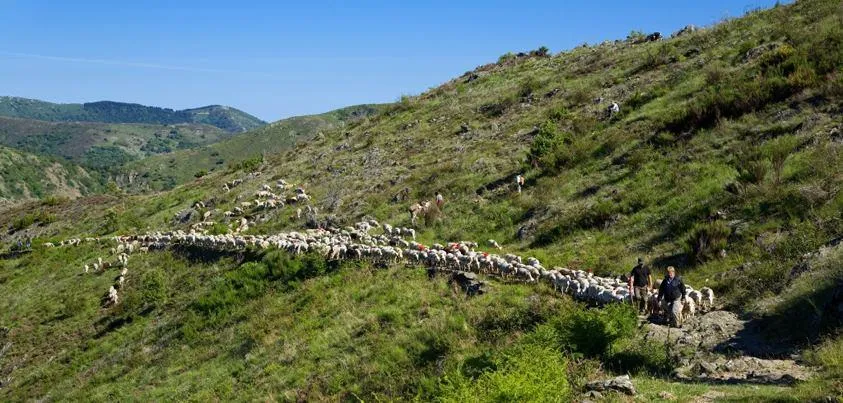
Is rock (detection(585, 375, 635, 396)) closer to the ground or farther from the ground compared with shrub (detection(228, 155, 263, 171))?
closer to the ground

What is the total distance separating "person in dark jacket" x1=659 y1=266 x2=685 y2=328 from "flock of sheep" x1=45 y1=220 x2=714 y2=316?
37 cm

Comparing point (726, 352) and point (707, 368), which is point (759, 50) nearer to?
point (726, 352)

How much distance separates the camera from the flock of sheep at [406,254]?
1560 cm

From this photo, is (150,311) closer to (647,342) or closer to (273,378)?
(273,378)

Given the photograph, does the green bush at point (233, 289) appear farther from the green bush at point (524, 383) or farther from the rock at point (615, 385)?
the rock at point (615, 385)

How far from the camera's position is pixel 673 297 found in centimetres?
1383

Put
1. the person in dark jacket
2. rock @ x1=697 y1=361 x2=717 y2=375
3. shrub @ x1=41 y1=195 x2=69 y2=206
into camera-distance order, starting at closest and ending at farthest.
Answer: rock @ x1=697 y1=361 x2=717 y2=375, the person in dark jacket, shrub @ x1=41 y1=195 x2=69 y2=206

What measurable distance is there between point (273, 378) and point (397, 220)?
1384cm

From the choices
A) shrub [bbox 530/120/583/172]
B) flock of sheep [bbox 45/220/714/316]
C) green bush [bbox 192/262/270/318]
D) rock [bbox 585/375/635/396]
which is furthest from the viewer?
shrub [bbox 530/120/583/172]

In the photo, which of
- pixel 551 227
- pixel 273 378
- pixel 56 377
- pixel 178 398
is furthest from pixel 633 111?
pixel 56 377

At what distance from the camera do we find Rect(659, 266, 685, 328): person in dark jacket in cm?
1359

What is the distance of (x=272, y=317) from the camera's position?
20516 mm

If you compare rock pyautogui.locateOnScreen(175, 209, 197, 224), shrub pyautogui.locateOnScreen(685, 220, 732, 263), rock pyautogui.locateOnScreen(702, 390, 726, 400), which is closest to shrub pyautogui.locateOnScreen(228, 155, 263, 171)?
rock pyautogui.locateOnScreen(175, 209, 197, 224)

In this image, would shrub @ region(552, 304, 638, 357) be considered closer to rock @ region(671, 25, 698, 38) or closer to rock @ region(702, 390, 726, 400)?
rock @ region(702, 390, 726, 400)
